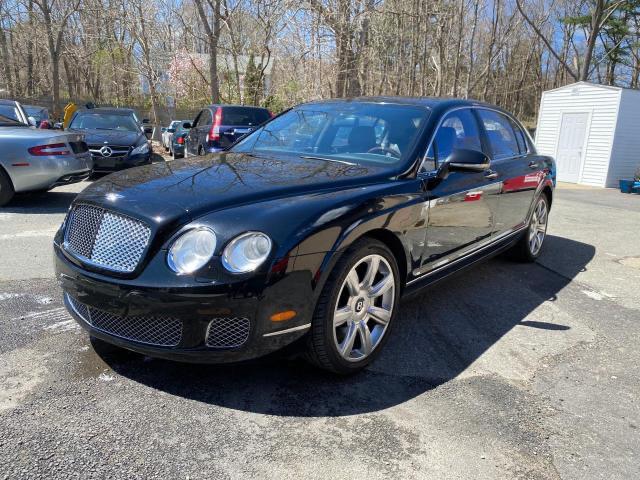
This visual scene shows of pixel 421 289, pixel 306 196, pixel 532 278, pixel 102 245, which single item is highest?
pixel 306 196

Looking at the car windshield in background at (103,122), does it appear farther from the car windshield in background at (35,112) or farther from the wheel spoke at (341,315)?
the wheel spoke at (341,315)

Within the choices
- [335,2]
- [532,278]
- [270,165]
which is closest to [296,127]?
[270,165]

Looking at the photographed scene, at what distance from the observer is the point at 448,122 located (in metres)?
3.93

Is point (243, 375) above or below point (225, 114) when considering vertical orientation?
below

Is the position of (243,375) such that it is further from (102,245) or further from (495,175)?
(495,175)

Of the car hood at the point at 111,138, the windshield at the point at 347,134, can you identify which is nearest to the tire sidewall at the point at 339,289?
the windshield at the point at 347,134

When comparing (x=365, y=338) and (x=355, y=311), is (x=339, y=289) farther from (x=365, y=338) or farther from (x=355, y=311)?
(x=365, y=338)

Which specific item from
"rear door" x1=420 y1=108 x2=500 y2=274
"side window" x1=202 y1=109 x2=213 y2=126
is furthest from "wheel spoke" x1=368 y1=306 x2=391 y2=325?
"side window" x1=202 y1=109 x2=213 y2=126

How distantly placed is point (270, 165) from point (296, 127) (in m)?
0.89

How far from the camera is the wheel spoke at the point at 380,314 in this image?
10.2ft

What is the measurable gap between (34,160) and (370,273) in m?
6.21

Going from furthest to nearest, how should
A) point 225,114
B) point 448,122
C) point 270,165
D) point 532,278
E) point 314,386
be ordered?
point 225,114 → point 532,278 → point 448,122 → point 270,165 → point 314,386

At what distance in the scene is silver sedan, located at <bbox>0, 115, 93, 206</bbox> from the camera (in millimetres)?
7207

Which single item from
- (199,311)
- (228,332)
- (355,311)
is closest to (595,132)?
(355,311)
